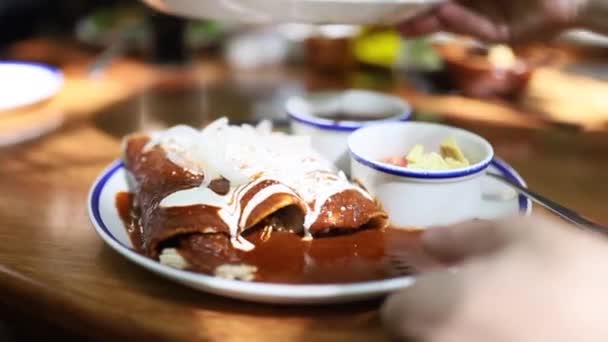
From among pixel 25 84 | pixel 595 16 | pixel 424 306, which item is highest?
pixel 595 16

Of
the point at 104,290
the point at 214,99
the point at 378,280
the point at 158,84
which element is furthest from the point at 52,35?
the point at 378,280

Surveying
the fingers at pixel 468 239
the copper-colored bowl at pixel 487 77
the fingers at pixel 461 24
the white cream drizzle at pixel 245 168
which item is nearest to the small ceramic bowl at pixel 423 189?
the white cream drizzle at pixel 245 168

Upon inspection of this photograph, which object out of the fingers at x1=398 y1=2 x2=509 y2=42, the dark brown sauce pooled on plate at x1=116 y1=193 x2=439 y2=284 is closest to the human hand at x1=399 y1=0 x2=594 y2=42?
the fingers at x1=398 y1=2 x2=509 y2=42

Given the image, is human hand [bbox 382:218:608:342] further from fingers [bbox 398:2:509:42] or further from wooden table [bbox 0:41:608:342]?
fingers [bbox 398:2:509:42]

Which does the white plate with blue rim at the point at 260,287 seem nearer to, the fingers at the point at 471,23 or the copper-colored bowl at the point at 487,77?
the fingers at the point at 471,23

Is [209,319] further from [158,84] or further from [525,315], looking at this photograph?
[158,84]

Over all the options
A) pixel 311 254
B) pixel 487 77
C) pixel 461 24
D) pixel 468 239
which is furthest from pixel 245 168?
pixel 487 77

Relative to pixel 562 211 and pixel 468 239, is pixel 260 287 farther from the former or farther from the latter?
pixel 562 211
